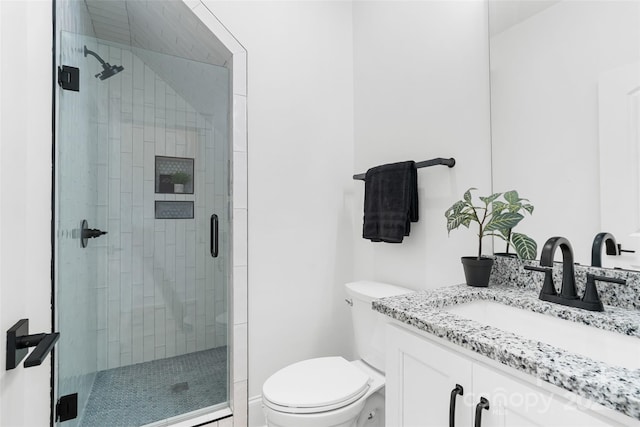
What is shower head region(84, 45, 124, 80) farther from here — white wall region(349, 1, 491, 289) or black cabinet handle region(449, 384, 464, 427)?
black cabinet handle region(449, 384, 464, 427)

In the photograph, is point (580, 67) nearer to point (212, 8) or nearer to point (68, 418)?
point (212, 8)

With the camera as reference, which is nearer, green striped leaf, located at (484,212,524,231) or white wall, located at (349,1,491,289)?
green striped leaf, located at (484,212,524,231)

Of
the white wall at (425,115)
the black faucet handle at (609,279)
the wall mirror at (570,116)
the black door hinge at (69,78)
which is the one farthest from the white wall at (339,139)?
the black door hinge at (69,78)

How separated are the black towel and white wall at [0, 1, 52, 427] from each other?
1.33 m

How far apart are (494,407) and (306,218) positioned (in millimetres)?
1374

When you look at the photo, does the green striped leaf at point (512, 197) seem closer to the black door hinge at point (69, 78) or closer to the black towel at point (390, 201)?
the black towel at point (390, 201)

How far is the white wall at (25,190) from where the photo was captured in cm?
61

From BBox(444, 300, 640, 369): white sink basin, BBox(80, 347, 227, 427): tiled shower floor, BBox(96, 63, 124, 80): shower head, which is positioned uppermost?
BBox(96, 63, 124, 80): shower head

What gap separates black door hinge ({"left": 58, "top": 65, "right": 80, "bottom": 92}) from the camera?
1287 mm

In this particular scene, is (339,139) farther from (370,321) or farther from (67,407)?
(67,407)

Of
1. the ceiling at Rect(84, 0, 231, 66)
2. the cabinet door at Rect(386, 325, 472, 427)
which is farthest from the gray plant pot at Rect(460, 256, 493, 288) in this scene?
the ceiling at Rect(84, 0, 231, 66)

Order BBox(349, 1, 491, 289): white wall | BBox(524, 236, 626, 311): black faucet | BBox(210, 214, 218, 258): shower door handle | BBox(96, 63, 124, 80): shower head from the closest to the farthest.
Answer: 1. BBox(524, 236, 626, 311): black faucet
2. BBox(349, 1, 491, 289): white wall
3. BBox(96, 63, 124, 80): shower head
4. BBox(210, 214, 218, 258): shower door handle

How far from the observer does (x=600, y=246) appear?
0.98m

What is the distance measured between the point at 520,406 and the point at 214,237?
149 centimetres
